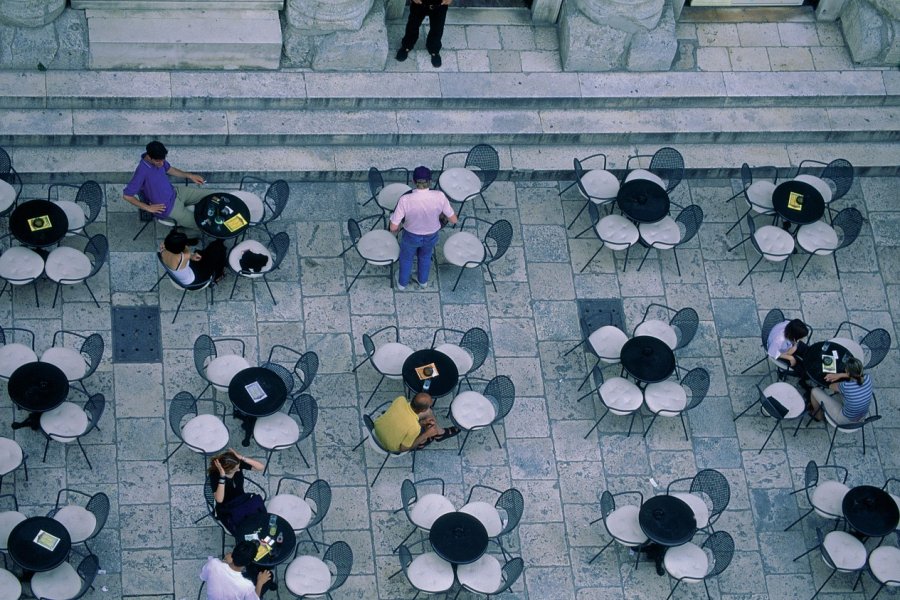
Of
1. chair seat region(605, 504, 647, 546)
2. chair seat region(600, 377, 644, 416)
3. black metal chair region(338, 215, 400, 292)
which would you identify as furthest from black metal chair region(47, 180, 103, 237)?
chair seat region(605, 504, 647, 546)

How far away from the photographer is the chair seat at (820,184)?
2057 cm

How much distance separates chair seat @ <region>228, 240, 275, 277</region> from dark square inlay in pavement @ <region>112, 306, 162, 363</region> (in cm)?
109

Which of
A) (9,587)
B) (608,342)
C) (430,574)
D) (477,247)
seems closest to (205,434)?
(9,587)

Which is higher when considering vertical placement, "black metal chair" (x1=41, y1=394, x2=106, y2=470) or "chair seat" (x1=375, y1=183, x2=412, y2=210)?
"chair seat" (x1=375, y1=183, x2=412, y2=210)

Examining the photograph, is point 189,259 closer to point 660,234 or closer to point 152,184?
point 152,184

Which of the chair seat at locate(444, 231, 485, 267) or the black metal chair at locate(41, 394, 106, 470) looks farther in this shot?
the chair seat at locate(444, 231, 485, 267)

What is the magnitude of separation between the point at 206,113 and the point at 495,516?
21.5 ft

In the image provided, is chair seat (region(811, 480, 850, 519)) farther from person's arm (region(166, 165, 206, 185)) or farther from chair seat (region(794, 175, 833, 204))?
person's arm (region(166, 165, 206, 185))

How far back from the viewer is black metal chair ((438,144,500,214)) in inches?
781

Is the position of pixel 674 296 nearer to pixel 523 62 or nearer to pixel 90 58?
pixel 523 62

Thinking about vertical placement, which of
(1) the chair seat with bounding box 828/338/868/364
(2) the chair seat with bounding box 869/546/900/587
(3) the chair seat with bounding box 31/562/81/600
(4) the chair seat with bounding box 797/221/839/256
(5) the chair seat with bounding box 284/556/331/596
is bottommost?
(3) the chair seat with bounding box 31/562/81/600

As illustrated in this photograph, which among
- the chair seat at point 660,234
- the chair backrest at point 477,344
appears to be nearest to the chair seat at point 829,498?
the chair seat at point 660,234

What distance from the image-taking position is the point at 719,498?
17.9m

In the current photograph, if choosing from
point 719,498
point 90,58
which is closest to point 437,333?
point 719,498
